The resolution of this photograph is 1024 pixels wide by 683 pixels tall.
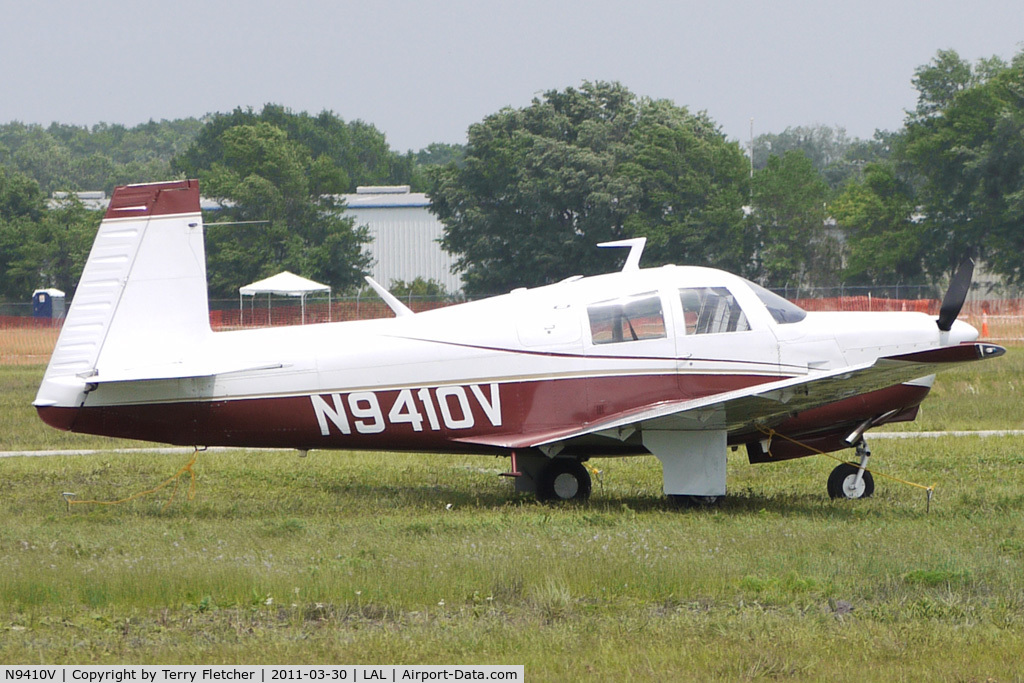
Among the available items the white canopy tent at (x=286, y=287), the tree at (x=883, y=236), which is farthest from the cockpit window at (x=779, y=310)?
the tree at (x=883, y=236)

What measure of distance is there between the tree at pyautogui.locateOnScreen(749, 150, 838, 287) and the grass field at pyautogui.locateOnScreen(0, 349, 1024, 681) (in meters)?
43.3

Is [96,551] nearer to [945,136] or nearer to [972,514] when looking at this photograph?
[972,514]

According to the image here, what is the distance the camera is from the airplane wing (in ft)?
32.2

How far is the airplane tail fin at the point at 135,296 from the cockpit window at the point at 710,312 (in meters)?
4.46

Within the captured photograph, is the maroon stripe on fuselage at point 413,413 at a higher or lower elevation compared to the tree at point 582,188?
lower

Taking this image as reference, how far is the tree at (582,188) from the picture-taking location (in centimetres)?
5506

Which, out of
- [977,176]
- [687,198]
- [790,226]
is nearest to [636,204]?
[687,198]

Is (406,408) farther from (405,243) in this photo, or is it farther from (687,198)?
(405,243)

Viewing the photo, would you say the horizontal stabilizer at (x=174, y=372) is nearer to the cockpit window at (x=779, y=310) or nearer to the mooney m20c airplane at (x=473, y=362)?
the mooney m20c airplane at (x=473, y=362)

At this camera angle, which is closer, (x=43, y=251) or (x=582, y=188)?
(x=582, y=188)

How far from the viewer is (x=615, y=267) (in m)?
55.7

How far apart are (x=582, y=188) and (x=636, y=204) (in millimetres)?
2726

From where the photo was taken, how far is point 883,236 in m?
55.7

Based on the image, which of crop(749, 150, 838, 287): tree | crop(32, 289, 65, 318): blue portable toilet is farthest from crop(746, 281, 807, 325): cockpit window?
crop(32, 289, 65, 318): blue portable toilet
